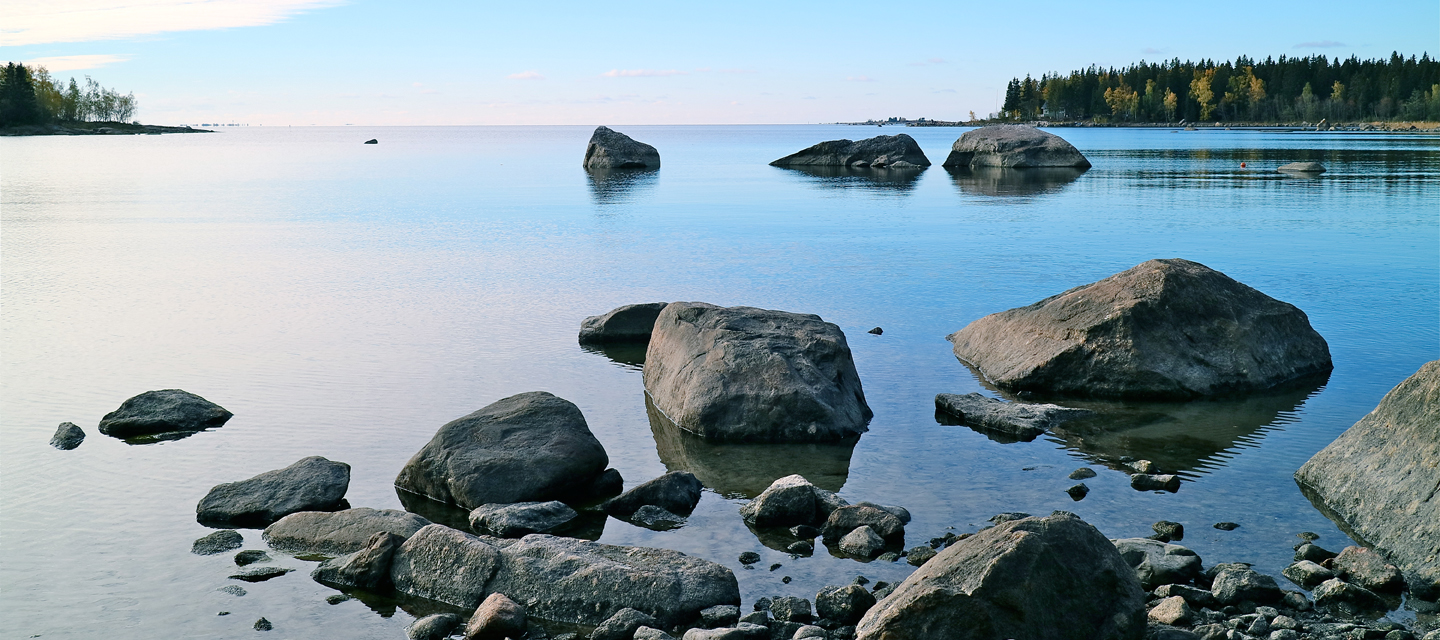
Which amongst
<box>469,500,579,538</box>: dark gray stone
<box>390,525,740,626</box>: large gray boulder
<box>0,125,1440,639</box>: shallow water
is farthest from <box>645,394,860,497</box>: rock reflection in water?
<box>390,525,740,626</box>: large gray boulder

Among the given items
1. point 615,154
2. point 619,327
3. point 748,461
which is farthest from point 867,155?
point 748,461

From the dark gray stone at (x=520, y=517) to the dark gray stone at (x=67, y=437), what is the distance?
581cm

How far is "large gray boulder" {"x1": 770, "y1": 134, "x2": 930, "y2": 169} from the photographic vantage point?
257 ft

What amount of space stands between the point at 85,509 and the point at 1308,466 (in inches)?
501

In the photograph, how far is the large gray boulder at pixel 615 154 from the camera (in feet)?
254

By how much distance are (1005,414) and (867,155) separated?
227 ft

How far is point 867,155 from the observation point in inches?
3191

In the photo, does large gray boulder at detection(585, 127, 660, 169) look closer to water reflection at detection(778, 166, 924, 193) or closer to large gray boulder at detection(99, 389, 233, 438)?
water reflection at detection(778, 166, 924, 193)

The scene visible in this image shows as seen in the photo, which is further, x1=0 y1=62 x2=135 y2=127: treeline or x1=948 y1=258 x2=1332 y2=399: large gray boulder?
x1=0 y1=62 x2=135 y2=127: treeline

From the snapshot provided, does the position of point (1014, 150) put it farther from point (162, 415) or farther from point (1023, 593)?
point (1023, 593)

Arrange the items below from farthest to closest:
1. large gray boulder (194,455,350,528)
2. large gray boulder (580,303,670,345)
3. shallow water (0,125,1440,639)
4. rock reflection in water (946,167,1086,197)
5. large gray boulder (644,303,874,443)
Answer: rock reflection in water (946,167,1086,197) < large gray boulder (580,303,670,345) < large gray boulder (644,303,874,443) < large gray boulder (194,455,350,528) < shallow water (0,125,1440,639)

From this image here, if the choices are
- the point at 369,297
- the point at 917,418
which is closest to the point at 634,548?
the point at 917,418

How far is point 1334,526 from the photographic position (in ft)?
33.1

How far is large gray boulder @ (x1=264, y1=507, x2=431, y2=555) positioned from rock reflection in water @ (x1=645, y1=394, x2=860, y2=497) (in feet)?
10.9
